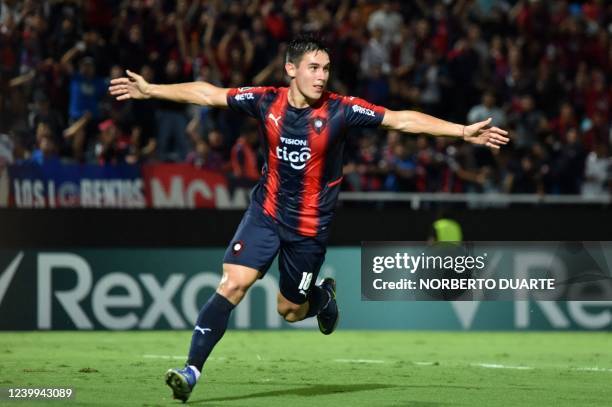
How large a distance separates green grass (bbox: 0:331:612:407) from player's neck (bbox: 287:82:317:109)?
2200 millimetres

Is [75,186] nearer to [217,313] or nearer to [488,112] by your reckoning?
[488,112]

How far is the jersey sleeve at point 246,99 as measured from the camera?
31.5 feet

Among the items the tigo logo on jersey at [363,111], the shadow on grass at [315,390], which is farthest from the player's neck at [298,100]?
the shadow on grass at [315,390]

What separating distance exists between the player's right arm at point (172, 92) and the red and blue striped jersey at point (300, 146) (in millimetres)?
124

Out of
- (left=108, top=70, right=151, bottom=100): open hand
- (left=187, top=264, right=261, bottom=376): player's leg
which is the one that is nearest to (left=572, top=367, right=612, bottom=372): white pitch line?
(left=187, top=264, right=261, bottom=376): player's leg

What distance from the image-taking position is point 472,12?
78.9ft

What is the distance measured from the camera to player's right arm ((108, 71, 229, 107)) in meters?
9.46

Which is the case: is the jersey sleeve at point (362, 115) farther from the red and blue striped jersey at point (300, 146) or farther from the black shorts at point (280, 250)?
the black shorts at point (280, 250)

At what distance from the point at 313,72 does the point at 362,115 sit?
0.52 m

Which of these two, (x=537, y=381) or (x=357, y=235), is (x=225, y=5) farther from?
(x=537, y=381)

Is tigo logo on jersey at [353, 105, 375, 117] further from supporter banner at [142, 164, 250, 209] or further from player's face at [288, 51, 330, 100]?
supporter banner at [142, 164, 250, 209]

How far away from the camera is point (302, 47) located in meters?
9.40

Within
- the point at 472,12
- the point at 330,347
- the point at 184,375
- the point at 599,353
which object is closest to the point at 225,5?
the point at 472,12

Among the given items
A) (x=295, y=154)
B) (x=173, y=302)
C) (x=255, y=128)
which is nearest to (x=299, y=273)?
(x=295, y=154)
